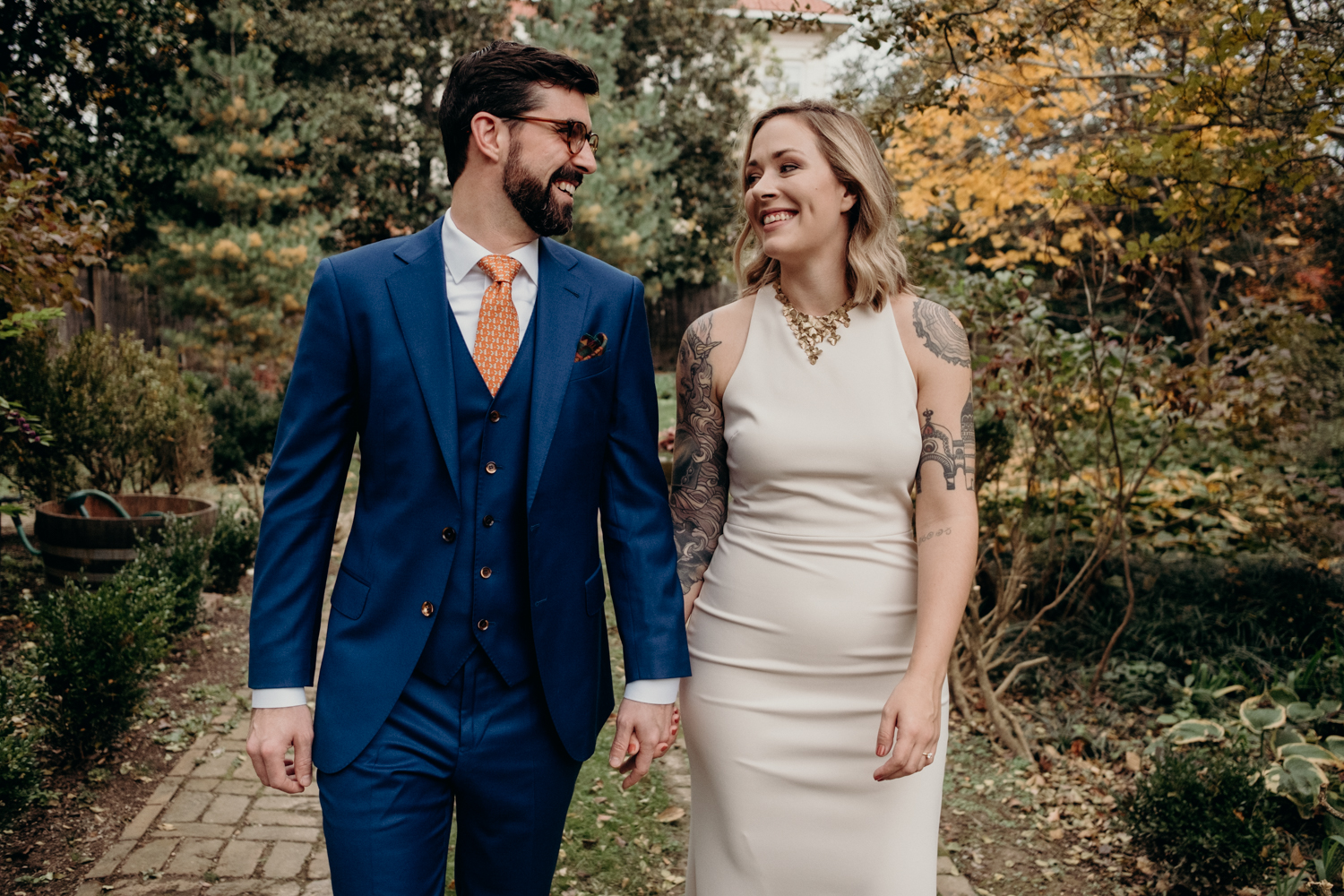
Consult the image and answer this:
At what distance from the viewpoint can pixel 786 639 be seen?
2281 mm

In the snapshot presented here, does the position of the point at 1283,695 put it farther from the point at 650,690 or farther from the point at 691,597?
the point at 650,690

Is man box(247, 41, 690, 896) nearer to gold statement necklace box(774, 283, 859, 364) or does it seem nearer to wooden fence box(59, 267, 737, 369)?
gold statement necklace box(774, 283, 859, 364)

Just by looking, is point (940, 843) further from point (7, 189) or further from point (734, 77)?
point (734, 77)

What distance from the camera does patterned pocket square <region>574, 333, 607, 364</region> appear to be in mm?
1969

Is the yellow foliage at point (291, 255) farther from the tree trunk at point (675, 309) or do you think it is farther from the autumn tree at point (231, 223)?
the tree trunk at point (675, 309)

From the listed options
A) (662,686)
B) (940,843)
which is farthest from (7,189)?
(940,843)

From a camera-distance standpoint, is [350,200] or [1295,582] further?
[350,200]

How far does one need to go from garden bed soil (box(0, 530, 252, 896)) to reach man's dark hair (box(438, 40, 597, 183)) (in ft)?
9.54

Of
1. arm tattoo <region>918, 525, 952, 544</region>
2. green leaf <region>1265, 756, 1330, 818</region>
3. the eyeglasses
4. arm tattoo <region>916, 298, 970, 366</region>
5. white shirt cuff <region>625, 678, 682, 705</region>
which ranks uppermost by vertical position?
the eyeglasses

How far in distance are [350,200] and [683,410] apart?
53.0ft

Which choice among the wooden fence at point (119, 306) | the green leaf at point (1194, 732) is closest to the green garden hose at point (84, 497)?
the green leaf at point (1194, 732)

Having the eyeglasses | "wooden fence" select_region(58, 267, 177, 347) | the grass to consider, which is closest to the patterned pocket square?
the eyeglasses

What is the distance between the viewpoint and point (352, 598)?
6.13ft

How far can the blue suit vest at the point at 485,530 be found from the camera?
1.85m
